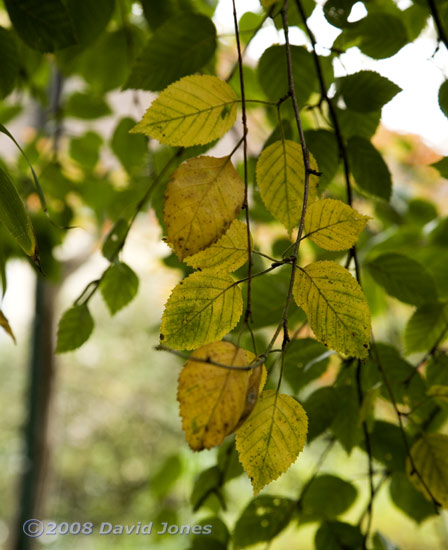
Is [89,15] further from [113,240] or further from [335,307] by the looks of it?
[335,307]

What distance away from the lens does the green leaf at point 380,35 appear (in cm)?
49

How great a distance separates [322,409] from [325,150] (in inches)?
9.7

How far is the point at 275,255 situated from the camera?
32.0 inches

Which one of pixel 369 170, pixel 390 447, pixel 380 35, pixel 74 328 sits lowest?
pixel 390 447

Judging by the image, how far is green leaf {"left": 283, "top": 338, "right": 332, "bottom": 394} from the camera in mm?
509

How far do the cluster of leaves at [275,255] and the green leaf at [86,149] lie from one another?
0.14 metres

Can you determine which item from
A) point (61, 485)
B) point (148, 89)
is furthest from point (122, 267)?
point (61, 485)

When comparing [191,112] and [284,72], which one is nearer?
[191,112]

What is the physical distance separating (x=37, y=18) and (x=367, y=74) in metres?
0.30

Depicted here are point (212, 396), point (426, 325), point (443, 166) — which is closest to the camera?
point (212, 396)

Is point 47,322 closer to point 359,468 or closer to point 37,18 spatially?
point 37,18

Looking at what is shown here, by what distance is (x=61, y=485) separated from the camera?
4.29 meters

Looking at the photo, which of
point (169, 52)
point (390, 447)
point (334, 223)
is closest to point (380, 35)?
point (169, 52)

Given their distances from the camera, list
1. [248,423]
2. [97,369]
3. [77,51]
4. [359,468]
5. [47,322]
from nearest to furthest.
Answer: [248,423]
[77,51]
[47,322]
[359,468]
[97,369]
